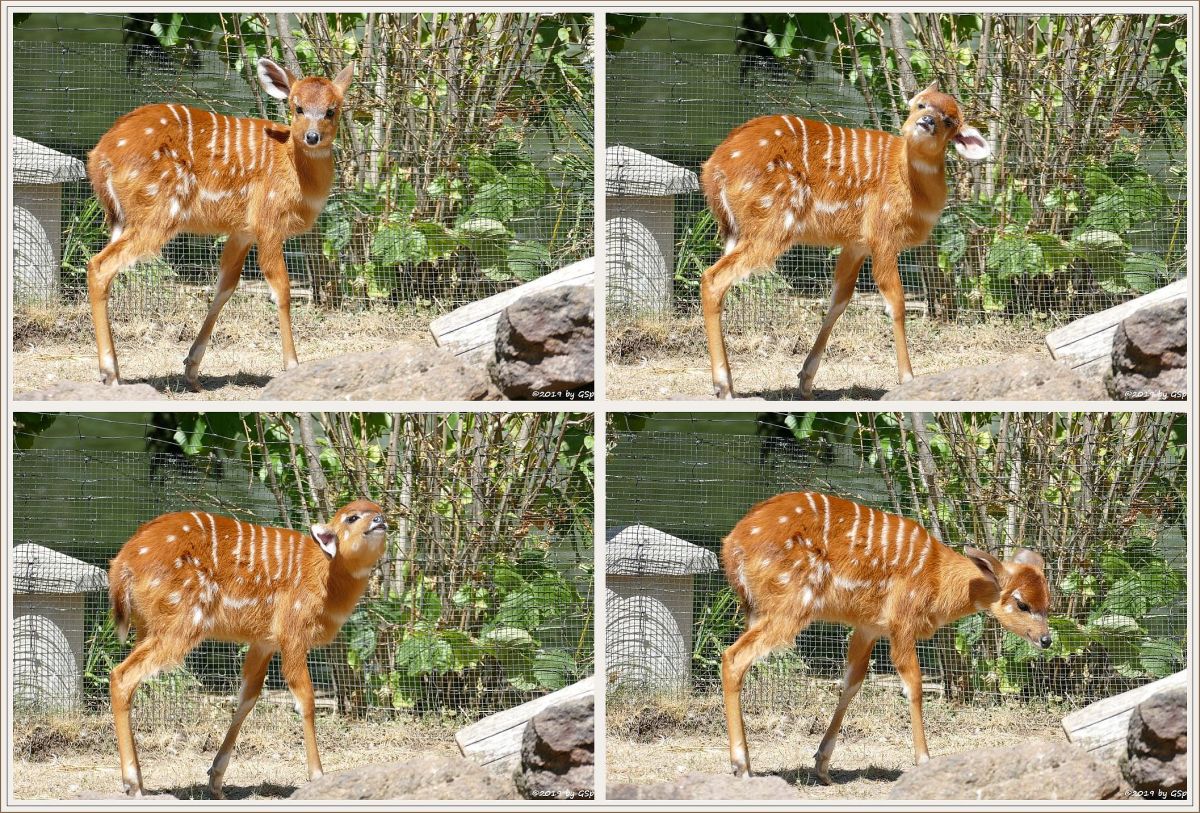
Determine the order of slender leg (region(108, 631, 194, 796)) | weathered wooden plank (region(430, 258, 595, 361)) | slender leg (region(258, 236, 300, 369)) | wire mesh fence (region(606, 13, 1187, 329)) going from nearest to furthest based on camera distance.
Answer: slender leg (region(108, 631, 194, 796)), slender leg (region(258, 236, 300, 369)), weathered wooden plank (region(430, 258, 595, 361)), wire mesh fence (region(606, 13, 1187, 329))

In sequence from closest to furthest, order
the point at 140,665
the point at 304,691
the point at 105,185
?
1. the point at 140,665
2. the point at 304,691
3. the point at 105,185

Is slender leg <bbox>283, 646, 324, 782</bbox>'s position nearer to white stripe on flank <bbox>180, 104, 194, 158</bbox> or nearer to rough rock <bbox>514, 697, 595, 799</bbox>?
rough rock <bbox>514, 697, 595, 799</bbox>

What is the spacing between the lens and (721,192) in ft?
22.3

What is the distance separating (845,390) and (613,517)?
1.14m

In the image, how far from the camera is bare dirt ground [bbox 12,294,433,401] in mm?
7312

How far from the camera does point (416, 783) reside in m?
6.62

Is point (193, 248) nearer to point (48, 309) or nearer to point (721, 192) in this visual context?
point (48, 309)

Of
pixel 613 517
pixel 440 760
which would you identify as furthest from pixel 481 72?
pixel 440 760

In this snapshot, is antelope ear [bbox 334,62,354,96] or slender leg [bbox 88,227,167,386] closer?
slender leg [bbox 88,227,167,386]

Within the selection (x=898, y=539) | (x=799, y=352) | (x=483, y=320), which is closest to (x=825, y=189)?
(x=799, y=352)

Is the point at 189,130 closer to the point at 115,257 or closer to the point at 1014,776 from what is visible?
the point at 115,257

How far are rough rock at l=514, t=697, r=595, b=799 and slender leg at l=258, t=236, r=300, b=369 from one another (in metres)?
1.88

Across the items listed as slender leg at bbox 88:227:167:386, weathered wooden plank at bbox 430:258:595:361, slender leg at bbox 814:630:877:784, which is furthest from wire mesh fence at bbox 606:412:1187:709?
slender leg at bbox 88:227:167:386

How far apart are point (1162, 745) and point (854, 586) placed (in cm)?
144
